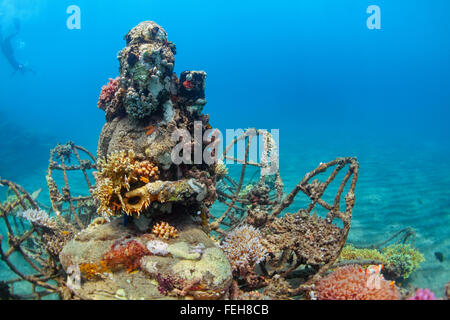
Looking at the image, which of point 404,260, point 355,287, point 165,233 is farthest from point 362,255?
point 165,233

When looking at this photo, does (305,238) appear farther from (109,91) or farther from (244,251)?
(109,91)

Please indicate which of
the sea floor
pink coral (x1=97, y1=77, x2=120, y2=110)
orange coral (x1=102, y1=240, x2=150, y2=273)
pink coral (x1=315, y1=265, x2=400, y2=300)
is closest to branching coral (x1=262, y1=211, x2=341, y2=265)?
pink coral (x1=315, y1=265, x2=400, y2=300)

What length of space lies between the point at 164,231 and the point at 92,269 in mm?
1135

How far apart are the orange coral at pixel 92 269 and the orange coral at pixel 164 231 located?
87cm

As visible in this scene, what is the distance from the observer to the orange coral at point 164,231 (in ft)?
13.1

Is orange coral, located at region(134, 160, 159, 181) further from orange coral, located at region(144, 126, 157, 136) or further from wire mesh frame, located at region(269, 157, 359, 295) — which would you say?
wire mesh frame, located at region(269, 157, 359, 295)

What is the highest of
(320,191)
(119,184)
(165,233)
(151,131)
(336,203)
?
(151,131)

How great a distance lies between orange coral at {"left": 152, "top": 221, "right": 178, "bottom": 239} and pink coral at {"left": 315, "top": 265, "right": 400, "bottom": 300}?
247 cm

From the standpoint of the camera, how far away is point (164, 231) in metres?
4.02

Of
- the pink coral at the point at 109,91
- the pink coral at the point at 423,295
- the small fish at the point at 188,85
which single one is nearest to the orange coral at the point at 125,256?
the small fish at the point at 188,85

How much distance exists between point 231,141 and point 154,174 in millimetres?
2688

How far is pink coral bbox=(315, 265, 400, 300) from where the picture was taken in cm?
345
